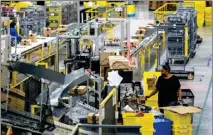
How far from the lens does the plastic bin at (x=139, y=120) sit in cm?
898

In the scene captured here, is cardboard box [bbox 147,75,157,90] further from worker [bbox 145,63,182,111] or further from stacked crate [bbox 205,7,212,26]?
stacked crate [bbox 205,7,212,26]

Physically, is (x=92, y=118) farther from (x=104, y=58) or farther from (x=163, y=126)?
(x=104, y=58)

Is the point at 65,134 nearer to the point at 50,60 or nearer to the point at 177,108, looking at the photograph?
the point at 177,108

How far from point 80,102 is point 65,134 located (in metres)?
2.69

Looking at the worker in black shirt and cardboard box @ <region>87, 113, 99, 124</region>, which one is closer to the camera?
cardboard box @ <region>87, 113, 99, 124</region>

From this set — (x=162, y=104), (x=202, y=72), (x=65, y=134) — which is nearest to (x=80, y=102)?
(x=162, y=104)

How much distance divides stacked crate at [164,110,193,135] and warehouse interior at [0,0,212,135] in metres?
0.02

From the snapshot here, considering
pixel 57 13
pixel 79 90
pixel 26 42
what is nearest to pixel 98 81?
pixel 79 90

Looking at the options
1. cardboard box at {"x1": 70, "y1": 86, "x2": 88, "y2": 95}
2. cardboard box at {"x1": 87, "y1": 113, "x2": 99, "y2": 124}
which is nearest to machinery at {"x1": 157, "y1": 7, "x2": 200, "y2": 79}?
cardboard box at {"x1": 70, "y1": 86, "x2": 88, "y2": 95}

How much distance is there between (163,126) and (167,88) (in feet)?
2.32

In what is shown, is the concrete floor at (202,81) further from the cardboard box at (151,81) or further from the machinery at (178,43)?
the cardboard box at (151,81)

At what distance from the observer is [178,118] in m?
9.55

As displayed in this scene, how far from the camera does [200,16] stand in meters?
26.4

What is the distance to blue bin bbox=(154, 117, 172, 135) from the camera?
941 centimetres
